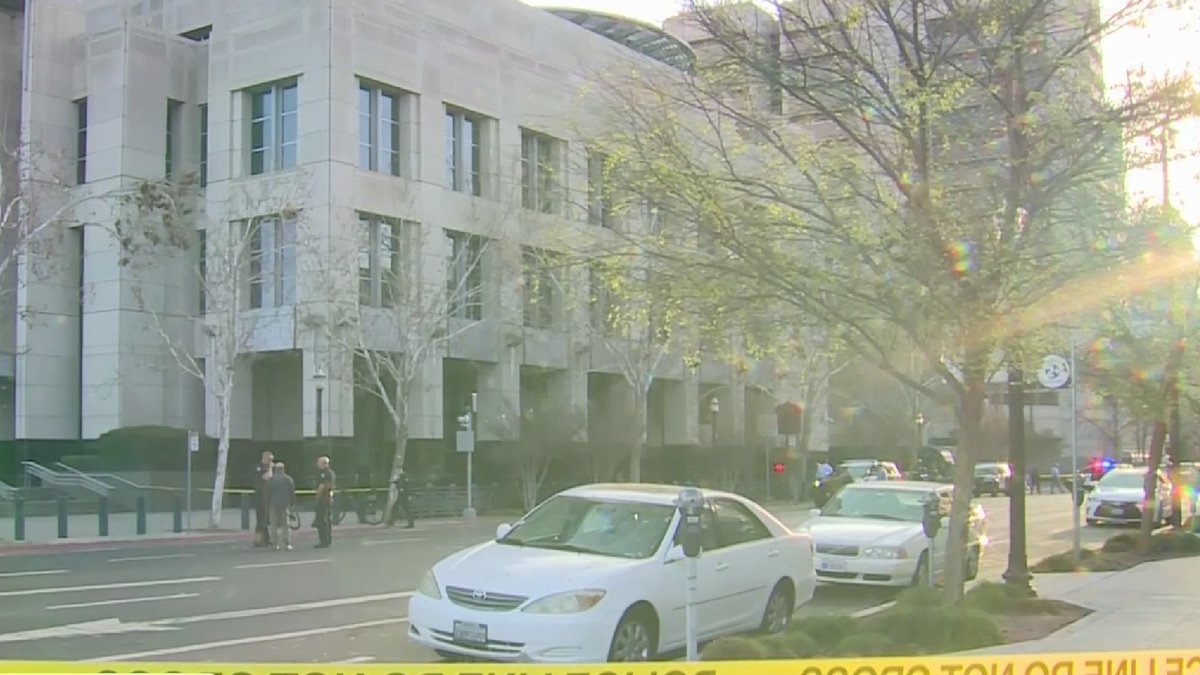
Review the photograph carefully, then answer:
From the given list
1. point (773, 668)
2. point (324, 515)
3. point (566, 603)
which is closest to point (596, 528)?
point (566, 603)

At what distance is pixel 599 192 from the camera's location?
1007 centimetres

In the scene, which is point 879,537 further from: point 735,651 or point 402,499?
point 402,499

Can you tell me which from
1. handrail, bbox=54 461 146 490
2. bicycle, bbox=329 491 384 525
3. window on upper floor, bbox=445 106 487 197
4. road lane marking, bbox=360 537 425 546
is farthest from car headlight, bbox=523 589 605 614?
window on upper floor, bbox=445 106 487 197

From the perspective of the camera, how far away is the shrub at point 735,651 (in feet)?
24.3

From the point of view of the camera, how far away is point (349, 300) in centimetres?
3198

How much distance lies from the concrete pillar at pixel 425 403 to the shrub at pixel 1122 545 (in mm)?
22134

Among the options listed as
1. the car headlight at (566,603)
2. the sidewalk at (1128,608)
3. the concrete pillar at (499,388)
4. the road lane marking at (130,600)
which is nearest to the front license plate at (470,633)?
the car headlight at (566,603)

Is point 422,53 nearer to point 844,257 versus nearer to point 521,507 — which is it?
point 521,507

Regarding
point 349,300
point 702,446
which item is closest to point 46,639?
point 702,446

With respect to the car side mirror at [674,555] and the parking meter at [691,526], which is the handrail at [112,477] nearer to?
the car side mirror at [674,555]

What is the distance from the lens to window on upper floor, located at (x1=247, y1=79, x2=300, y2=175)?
35781 mm

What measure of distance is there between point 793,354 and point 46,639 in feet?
23.1

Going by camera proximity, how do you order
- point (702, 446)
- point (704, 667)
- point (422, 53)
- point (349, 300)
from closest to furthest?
1. point (704, 667)
2. point (702, 446)
3. point (349, 300)
4. point (422, 53)

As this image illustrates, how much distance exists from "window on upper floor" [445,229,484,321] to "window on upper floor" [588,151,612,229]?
22.7 meters
